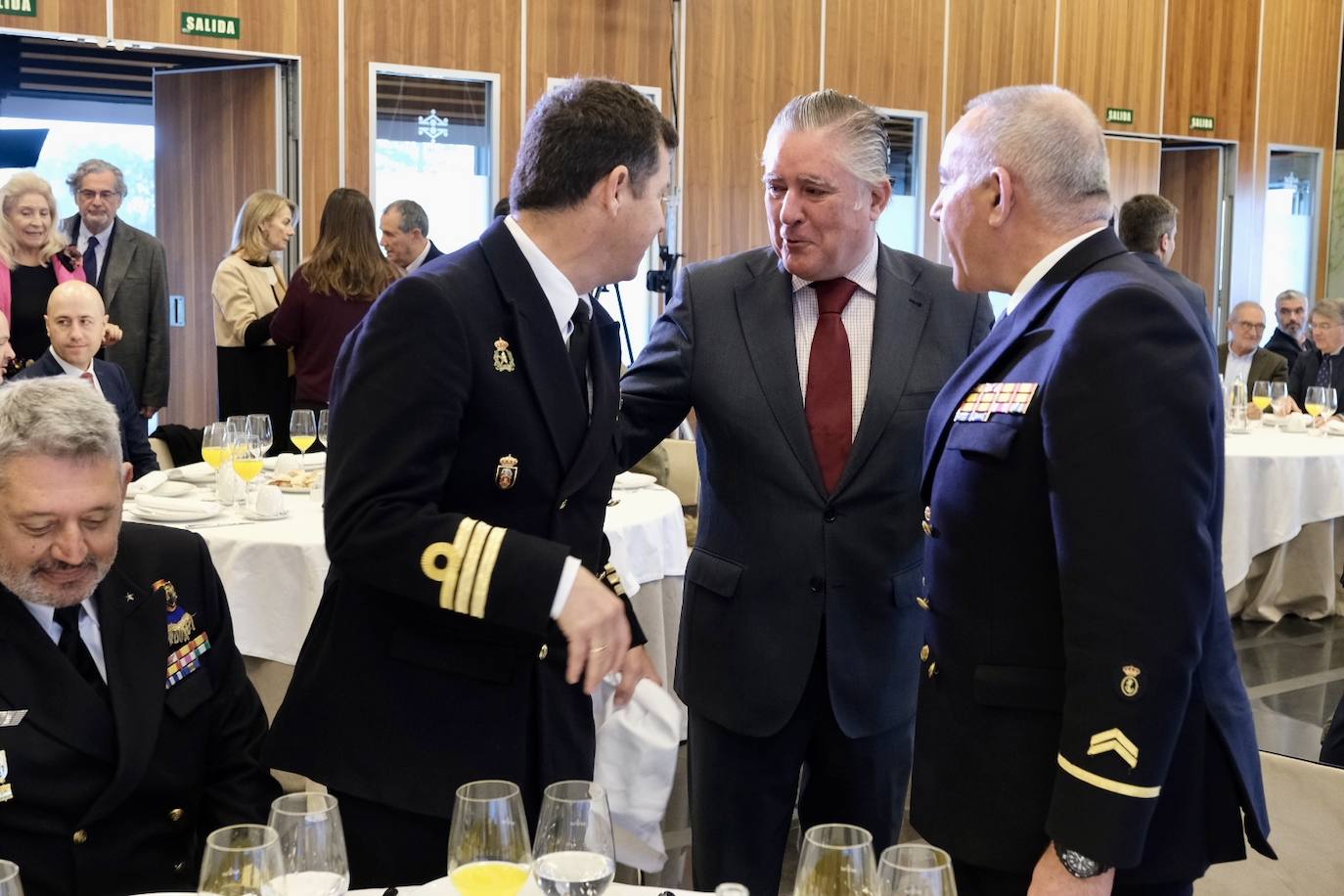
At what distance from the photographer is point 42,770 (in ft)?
6.41

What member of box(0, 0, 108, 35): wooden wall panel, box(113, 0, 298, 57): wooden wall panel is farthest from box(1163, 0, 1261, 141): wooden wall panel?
box(0, 0, 108, 35): wooden wall panel

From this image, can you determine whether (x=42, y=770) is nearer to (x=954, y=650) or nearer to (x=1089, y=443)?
(x=954, y=650)

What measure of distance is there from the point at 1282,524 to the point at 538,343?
5.29m

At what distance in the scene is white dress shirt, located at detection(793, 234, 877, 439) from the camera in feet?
8.24

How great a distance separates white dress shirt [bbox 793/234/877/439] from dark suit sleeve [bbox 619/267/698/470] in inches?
7.8

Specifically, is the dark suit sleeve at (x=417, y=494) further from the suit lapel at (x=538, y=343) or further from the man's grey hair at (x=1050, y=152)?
the man's grey hair at (x=1050, y=152)

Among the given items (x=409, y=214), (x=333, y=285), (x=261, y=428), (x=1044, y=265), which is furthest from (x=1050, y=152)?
(x=409, y=214)

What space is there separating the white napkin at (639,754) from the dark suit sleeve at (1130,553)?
57 cm

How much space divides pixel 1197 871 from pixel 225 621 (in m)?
1.49

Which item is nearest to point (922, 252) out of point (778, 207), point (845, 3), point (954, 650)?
Answer: point (845, 3)

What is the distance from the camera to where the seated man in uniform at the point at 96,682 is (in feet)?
6.45

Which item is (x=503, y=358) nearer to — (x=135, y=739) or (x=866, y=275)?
(x=135, y=739)

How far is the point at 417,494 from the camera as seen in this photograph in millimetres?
1711

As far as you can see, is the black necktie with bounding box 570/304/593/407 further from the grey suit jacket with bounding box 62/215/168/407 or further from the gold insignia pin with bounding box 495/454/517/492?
the grey suit jacket with bounding box 62/215/168/407
